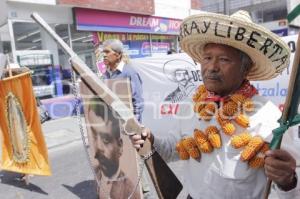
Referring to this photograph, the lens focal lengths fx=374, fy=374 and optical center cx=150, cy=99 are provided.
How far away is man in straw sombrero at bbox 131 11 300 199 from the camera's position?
156 centimetres

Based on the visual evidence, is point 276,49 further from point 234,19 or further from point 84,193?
point 84,193

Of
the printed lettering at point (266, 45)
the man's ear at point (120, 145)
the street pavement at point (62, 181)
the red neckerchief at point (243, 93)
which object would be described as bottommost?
the street pavement at point (62, 181)

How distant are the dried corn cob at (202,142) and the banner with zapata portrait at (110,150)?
1601mm

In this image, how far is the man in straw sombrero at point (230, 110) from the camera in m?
1.56

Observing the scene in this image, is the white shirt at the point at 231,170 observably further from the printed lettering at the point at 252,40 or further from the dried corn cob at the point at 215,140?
the printed lettering at the point at 252,40

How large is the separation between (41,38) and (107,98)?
31.8ft

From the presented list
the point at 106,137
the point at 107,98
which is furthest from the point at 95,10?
the point at 107,98

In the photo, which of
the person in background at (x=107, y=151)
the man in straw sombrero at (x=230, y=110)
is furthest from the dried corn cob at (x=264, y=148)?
the person in background at (x=107, y=151)

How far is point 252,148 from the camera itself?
5.08 ft

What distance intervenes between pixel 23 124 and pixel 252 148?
3.64 metres

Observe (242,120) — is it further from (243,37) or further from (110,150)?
(110,150)

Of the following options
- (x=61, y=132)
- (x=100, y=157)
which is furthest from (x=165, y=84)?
(x=61, y=132)

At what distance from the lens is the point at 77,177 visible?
5.04 m

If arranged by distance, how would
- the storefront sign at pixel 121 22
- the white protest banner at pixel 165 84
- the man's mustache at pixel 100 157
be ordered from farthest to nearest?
the storefront sign at pixel 121 22 → the white protest banner at pixel 165 84 → the man's mustache at pixel 100 157
